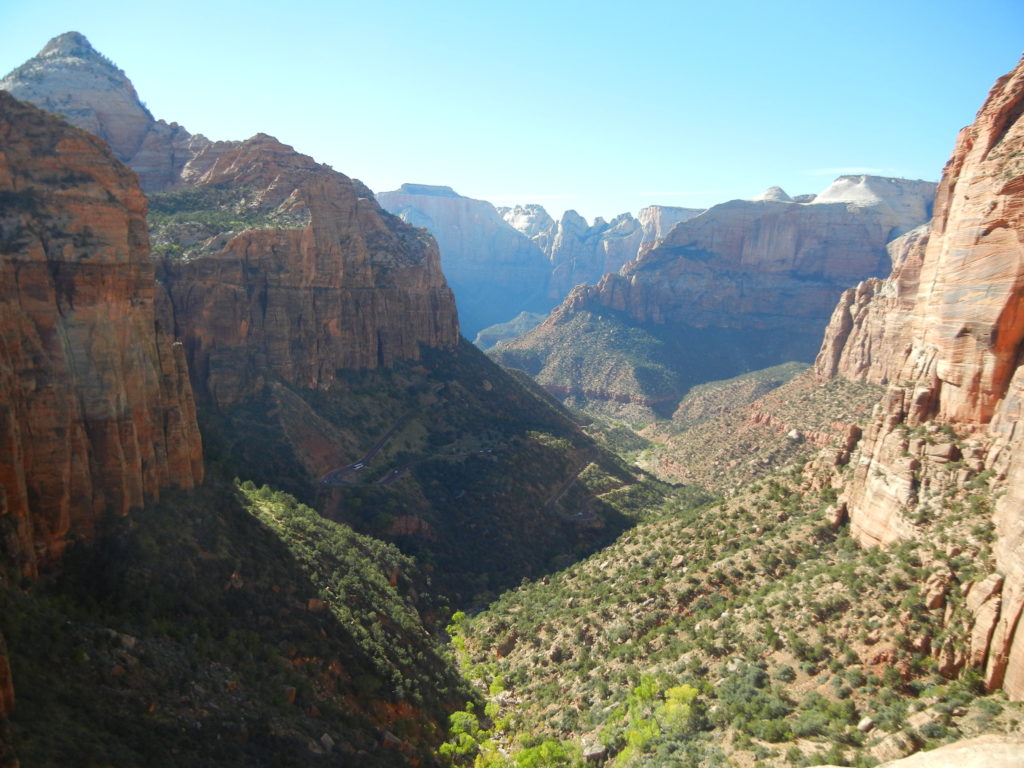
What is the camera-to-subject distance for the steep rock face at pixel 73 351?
1155 inches

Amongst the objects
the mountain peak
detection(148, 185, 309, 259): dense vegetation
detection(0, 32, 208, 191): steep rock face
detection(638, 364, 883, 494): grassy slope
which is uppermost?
the mountain peak

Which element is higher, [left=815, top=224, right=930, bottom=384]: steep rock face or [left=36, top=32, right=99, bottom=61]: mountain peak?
[left=36, top=32, right=99, bottom=61]: mountain peak

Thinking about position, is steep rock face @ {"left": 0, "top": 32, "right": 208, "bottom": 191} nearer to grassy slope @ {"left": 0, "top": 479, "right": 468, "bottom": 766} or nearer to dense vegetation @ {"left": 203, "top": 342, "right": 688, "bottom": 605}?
dense vegetation @ {"left": 203, "top": 342, "right": 688, "bottom": 605}

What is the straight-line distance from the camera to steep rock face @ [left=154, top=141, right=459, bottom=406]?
67.6m

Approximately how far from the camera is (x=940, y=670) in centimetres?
2716

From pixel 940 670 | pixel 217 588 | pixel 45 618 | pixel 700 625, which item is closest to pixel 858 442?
pixel 700 625

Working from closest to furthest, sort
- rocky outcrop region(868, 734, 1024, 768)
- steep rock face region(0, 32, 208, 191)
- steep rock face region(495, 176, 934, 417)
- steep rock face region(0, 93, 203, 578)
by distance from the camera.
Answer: rocky outcrop region(868, 734, 1024, 768)
steep rock face region(0, 93, 203, 578)
steep rock face region(0, 32, 208, 191)
steep rock face region(495, 176, 934, 417)

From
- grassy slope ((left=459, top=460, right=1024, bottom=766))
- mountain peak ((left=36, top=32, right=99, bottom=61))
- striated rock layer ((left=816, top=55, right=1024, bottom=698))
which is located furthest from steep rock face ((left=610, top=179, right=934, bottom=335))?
striated rock layer ((left=816, top=55, right=1024, bottom=698))

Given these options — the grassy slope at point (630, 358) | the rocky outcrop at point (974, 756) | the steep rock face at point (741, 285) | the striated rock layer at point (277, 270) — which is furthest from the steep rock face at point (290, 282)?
the steep rock face at point (741, 285)

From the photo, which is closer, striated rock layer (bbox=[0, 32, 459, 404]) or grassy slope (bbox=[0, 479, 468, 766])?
grassy slope (bbox=[0, 479, 468, 766])

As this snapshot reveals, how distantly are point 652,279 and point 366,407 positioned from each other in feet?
429

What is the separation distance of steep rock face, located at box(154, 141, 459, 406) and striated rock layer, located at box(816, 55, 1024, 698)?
56526 mm

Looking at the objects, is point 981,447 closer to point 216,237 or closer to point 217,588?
point 217,588

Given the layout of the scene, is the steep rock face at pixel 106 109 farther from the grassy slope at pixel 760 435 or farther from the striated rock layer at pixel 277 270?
the grassy slope at pixel 760 435
